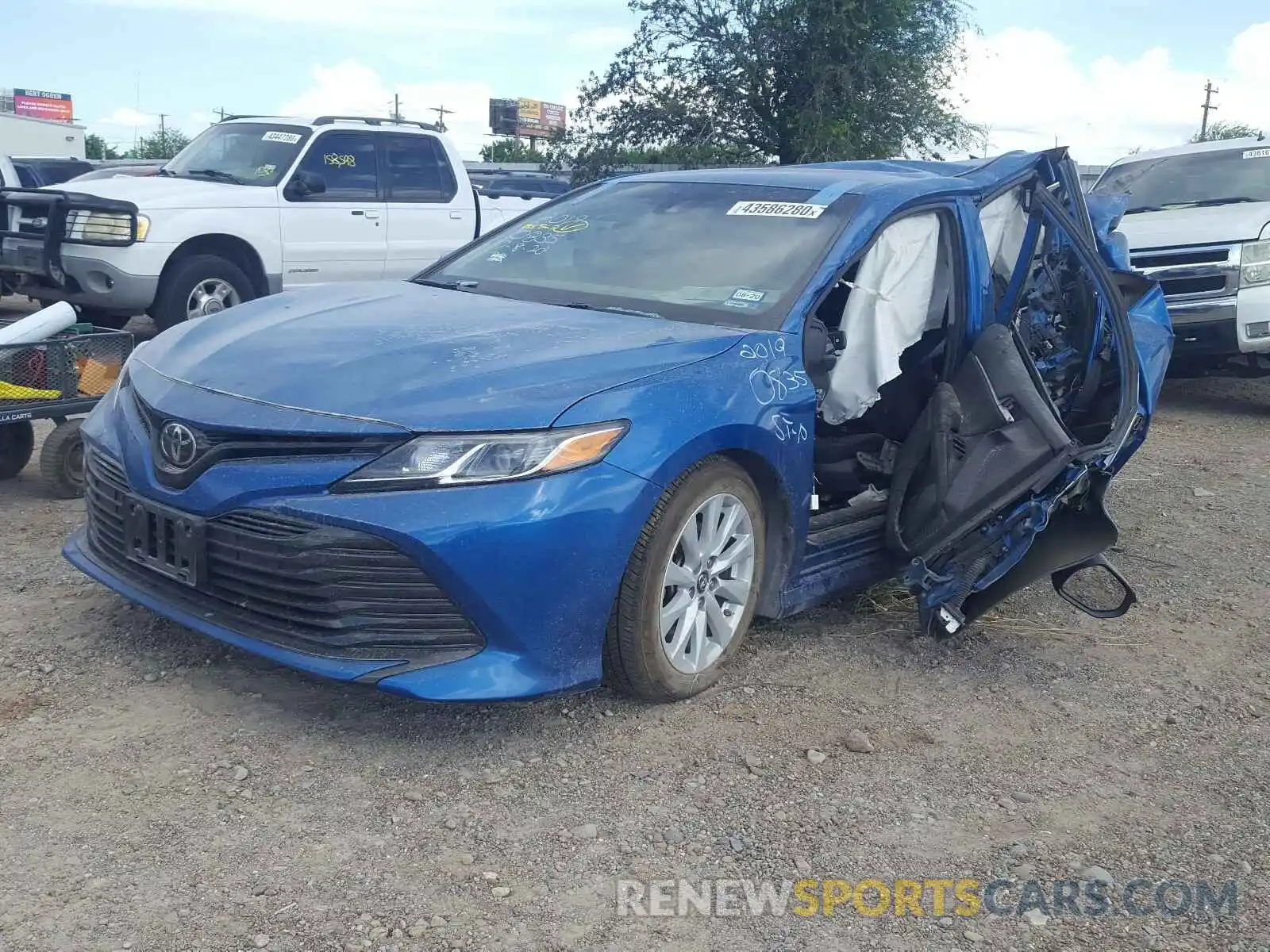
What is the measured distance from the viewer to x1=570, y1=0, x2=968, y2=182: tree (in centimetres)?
1883

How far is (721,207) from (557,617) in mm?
1966

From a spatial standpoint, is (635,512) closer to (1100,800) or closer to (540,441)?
(540,441)

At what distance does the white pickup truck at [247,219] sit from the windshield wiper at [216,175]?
12mm

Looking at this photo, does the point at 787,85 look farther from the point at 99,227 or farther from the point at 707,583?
the point at 707,583

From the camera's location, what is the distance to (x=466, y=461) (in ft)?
10.3

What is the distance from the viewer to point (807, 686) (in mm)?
3943

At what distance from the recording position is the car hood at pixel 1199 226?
346 inches

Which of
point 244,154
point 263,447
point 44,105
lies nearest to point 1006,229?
point 263,447

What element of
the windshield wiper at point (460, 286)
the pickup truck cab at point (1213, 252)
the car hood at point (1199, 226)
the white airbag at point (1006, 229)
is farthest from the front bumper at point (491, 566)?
the car hood at point (1199, 226)

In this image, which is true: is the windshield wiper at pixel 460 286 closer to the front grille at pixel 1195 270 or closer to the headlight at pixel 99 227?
the headlight at pixel 99 227

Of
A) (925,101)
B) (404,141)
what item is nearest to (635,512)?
(404,141)

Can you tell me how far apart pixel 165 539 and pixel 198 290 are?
6542mm

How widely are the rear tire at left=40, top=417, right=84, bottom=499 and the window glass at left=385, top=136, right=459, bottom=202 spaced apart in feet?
18.2

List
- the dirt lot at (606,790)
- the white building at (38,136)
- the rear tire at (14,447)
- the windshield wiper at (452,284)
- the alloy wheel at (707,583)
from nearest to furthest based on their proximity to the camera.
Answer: the dirt lot at (606,790)
the alloy wheel at (707,583)
the windshield wiper at (452,284)
the rear tire at (14,447)
the white building at (38,136)
